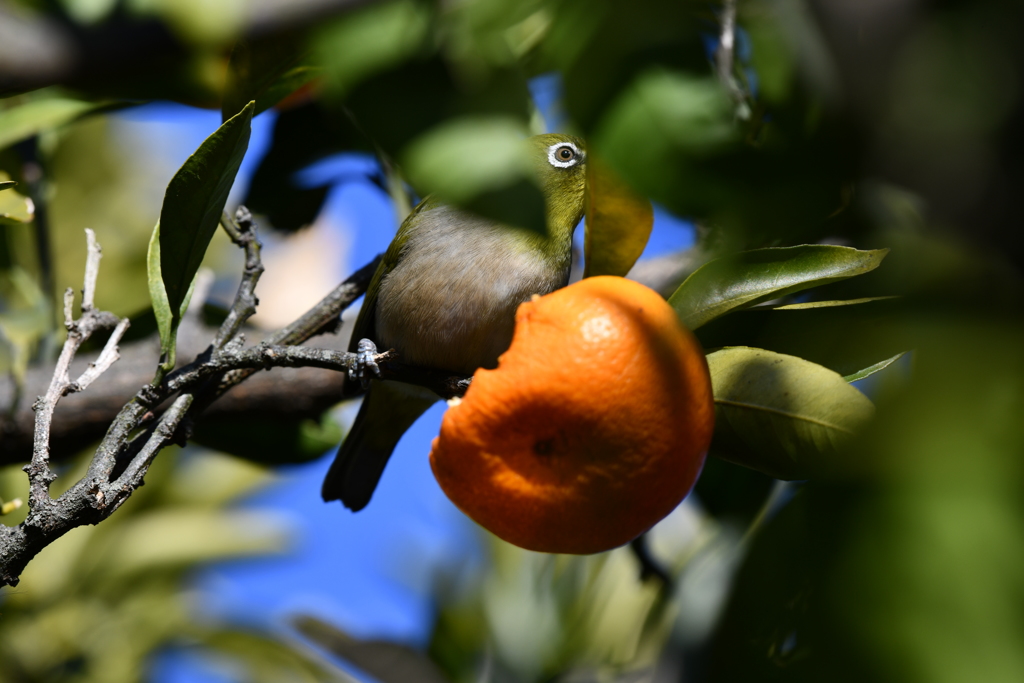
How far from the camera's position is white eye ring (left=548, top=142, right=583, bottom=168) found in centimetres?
307

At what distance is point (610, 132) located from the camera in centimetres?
96

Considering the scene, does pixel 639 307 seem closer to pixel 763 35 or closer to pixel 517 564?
pixel 763 35

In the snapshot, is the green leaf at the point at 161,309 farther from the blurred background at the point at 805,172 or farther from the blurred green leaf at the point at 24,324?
the blurred green leaf at the point at 24,324

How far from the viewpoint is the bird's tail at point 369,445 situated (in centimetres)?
318

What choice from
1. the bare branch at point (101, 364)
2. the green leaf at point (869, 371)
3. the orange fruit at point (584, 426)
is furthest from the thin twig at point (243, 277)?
the green leaf at point (869, 371)

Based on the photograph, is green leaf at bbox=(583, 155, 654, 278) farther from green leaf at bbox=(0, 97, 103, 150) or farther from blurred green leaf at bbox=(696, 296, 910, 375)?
green leaf at bbox=(0, 97, 103, 150)

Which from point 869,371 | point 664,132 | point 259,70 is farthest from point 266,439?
point 664,132

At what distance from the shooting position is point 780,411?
5.04 feet

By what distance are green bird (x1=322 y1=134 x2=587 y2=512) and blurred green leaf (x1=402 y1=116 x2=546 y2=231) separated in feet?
6.03

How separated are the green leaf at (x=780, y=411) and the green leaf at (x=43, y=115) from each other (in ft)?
→ 7.58

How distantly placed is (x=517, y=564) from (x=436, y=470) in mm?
2390

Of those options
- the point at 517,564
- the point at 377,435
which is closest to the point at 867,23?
the point at 377,435

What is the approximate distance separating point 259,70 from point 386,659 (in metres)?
2.20

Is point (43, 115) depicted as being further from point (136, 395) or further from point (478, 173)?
point (478, 173)
